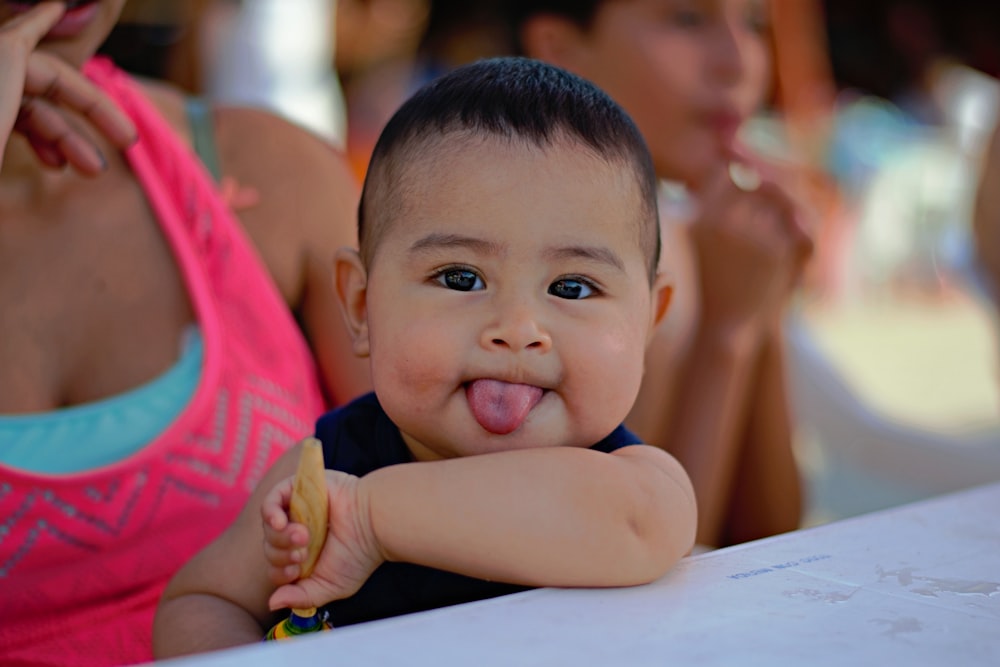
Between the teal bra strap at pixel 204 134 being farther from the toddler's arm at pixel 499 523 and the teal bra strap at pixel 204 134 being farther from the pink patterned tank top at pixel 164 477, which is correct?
the toddler's arm at pixel 499 523

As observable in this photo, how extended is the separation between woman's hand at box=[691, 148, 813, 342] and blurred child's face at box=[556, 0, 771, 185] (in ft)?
0.21

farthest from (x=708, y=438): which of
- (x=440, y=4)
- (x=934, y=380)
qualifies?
(x=440, y=4)

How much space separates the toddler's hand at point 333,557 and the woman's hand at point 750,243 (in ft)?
4.18

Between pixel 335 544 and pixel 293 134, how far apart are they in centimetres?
90

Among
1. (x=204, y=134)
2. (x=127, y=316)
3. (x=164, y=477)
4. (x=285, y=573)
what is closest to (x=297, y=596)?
(x=285, y=573)

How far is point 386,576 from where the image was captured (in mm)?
980

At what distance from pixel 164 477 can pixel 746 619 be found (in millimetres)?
725

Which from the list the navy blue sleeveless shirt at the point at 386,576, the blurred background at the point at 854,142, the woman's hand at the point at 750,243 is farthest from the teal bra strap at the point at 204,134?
the woman's hand at the point at 750,243

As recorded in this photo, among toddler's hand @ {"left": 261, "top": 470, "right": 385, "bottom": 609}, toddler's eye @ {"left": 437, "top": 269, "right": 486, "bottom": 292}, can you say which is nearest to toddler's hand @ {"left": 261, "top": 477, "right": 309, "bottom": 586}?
toddler's hand @ {"left": 261, "top": 470, "right": 385, "bottom": 609}

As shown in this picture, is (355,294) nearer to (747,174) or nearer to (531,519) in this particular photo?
(531,519)

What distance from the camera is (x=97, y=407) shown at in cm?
130

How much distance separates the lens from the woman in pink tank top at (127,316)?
1227 millimetres

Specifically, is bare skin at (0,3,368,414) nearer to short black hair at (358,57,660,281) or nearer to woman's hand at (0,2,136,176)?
woman's hand at (0,2,136,176)

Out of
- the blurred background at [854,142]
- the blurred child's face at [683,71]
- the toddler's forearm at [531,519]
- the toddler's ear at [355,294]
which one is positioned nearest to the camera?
the toddler's forearm at [531,519]
